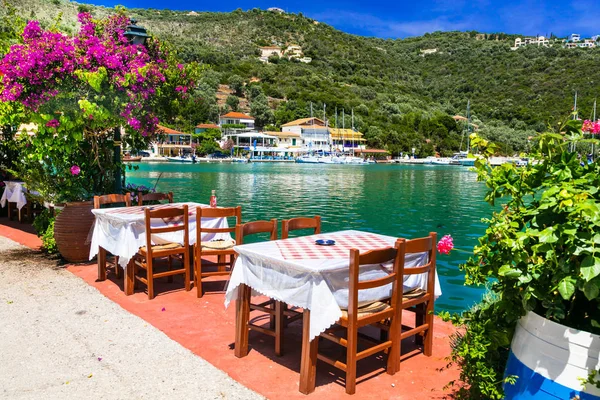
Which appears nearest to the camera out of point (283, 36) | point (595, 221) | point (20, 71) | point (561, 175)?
point (595, 221)

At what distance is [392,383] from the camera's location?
3.09 meters

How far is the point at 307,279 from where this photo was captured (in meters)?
2.84

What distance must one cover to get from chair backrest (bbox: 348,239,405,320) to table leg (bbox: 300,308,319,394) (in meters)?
0.29

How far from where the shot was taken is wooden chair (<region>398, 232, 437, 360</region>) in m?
3.22

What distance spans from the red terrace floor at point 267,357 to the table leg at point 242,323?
0.07m

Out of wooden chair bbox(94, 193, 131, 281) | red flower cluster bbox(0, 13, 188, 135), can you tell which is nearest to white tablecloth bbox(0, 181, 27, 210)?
red flower cluster bbox(0, 13, 188, 135)

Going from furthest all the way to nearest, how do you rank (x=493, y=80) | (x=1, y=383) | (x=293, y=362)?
1. (x=493, y=80)
2. (x=293, y=362)
3. (x=1, y=383)

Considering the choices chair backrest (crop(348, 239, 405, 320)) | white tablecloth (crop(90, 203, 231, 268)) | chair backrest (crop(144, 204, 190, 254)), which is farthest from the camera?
white tablecloth (crop(90, 203, 231, 268))

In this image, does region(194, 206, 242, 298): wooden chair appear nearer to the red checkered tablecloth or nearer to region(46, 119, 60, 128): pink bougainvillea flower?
the red checkered tablecloth

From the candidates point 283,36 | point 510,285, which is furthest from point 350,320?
point 283,36

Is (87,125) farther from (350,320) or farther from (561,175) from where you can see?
(561,175)

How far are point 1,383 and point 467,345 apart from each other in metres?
2.87

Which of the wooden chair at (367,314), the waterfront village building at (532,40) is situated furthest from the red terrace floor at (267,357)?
the waterfront village building at (532,40)

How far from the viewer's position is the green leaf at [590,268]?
5.44 ft
